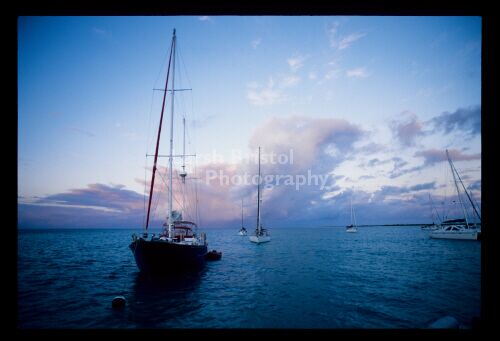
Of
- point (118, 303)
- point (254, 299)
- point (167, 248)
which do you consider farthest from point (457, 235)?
point (118, 303)

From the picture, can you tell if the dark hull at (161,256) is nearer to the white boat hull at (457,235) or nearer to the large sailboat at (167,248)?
the large sailboat at (167,248)

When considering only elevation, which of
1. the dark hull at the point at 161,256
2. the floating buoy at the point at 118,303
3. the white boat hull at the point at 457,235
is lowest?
the white boat hull at the point at 457,235

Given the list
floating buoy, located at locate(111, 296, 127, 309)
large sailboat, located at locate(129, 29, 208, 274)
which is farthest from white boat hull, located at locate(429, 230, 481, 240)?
floating buoy, located at locate(111, 296, 127, 309)

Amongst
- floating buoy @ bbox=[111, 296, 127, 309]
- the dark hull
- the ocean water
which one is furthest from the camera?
the dark hull

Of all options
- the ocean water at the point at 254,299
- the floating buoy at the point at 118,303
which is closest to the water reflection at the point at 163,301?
the ocean water at the point at 254,299

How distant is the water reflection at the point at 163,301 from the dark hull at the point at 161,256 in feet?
2.56

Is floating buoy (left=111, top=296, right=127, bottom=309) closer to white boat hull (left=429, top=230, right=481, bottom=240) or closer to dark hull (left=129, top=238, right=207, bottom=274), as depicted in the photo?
dark hull (left=129, top=238, right=207, bottom=274)

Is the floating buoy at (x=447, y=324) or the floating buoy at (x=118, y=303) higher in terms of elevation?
the floating buoy at (x=447, y=324)

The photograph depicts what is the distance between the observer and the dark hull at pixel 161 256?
1393cm

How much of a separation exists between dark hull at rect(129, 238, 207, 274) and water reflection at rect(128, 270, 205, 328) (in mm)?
782

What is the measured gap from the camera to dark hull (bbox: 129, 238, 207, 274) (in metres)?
13.9

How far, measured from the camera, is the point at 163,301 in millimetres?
11398

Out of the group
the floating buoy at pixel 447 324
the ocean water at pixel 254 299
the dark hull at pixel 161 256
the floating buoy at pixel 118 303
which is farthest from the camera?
the dark hull at pixel 161 256
